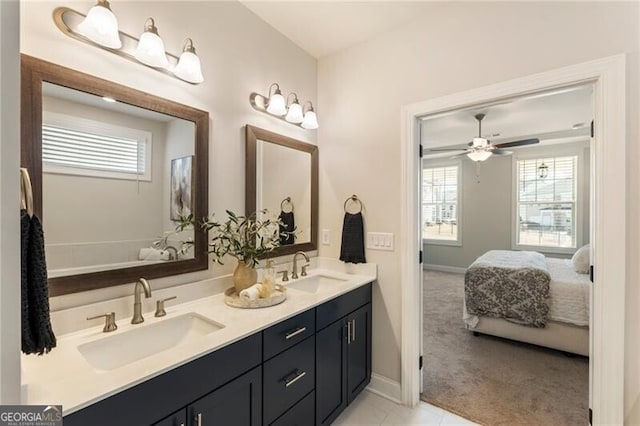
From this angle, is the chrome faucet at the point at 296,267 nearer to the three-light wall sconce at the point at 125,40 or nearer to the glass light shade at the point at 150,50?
the three-light wall sconce at the point at 125,40

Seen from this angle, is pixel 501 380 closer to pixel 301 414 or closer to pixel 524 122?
pixel 301 414

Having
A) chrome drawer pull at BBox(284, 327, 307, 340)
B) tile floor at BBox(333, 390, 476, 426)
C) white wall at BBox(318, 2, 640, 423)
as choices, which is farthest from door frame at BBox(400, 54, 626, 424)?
chrome drawer pull at BBox(284, 327, 307, 340)

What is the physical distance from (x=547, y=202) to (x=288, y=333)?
5.73 metres

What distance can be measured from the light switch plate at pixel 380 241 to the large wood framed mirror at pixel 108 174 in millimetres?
1211

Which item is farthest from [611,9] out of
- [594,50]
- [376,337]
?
[376,337]

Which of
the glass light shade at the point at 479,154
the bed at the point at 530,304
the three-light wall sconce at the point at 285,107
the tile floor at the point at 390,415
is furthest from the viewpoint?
the glass light shade at the point at 479,154

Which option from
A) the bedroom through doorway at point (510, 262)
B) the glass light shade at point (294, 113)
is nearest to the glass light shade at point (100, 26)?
the glass light shade at point (294, 113)

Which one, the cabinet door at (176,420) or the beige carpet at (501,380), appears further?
the beige carpet at (501,380)

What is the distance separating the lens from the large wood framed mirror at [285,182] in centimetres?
195

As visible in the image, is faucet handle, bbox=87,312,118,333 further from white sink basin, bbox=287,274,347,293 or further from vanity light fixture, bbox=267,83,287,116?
vanity light fixture, bbox=267,83,287,116

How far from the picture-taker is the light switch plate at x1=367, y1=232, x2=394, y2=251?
7.02 feet

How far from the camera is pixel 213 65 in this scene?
173 cm

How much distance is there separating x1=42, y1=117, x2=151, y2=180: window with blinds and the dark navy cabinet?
94 centimetres

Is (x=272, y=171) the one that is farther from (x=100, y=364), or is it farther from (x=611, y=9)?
(x=611, y=9)
